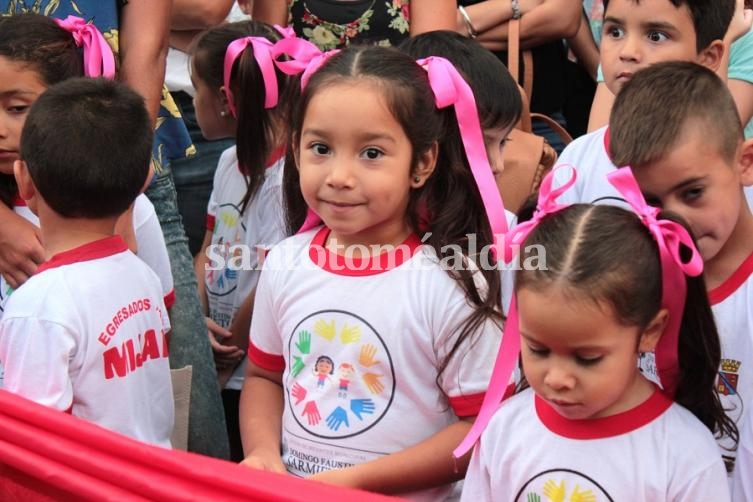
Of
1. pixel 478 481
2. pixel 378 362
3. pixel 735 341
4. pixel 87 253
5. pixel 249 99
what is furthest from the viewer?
pixel 249 99

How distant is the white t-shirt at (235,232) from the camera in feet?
10.1

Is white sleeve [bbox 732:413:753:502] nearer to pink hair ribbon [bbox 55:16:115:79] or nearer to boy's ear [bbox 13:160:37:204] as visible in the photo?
boy's ear [bbox 13:160:37:204]

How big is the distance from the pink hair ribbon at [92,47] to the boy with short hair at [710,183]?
1.28 metres

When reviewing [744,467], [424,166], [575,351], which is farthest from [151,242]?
[744,467]

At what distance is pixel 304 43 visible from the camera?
2.99 m

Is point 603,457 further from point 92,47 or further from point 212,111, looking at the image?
point 212,111

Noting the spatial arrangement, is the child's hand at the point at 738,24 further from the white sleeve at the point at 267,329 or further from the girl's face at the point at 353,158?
the white sleeve at the point at 267,329

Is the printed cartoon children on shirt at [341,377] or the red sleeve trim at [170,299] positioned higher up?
the printed cartoon children on shirt at [341,377]

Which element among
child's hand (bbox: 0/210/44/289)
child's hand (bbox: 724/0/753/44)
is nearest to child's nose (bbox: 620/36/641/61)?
child's hand (bbox: 724/0/753/44)

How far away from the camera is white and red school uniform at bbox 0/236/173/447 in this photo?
2115mm

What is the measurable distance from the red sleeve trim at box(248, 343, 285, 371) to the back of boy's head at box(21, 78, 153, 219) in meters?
0.43

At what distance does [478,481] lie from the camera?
1971 millimetres

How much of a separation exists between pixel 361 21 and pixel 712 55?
1.08 m

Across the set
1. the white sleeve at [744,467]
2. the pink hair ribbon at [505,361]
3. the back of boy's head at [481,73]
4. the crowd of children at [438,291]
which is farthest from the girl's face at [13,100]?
the white sleeve at [744,467]
